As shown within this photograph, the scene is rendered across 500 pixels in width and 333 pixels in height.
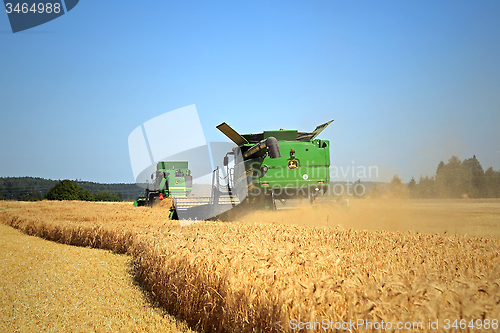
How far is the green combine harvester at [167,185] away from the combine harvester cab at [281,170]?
11.8 m

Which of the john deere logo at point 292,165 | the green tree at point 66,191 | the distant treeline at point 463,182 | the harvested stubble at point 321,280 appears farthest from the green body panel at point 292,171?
the green tree at point 66,191

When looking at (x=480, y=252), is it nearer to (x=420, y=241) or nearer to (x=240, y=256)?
(x=420, y=241)

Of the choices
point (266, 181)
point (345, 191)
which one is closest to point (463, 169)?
point (345, 191)

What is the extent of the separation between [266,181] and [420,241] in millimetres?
5257

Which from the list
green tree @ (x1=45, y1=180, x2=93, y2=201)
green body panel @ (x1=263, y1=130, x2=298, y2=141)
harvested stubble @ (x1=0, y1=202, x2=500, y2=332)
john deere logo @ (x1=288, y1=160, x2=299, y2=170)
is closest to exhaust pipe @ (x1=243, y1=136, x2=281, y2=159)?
john deere logo @ (x1=288, y1=160, x2=299, y2=170)

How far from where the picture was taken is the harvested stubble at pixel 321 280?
1941mm

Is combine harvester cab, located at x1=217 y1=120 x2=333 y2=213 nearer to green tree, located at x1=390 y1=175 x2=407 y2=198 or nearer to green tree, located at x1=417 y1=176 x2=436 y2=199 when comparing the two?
green tree, located at x1=390 y1=175 x2=407 y2=198

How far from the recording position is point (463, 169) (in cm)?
1902

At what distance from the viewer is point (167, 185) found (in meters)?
21.5

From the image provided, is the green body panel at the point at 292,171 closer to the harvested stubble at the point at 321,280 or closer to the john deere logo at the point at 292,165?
the john deere logo at the point at 292,165

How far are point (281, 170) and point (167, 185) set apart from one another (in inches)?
543

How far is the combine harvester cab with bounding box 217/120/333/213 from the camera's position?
9359mm

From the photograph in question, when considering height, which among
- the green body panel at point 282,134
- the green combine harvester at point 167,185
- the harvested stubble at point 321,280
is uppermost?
the green body panel at point 282,134

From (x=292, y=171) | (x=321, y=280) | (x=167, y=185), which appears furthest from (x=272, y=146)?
(x=167, y=185)
